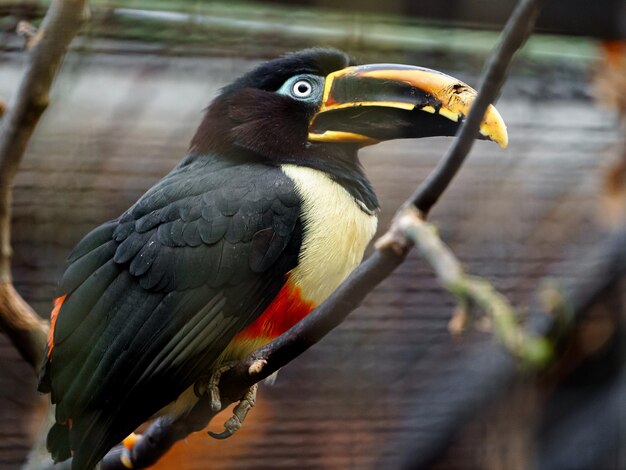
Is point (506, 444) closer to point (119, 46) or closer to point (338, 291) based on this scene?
point (119, 46)

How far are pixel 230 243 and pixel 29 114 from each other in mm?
309

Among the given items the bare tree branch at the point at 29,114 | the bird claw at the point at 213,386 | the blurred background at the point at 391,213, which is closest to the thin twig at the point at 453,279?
the bird claw at the point at 213,386

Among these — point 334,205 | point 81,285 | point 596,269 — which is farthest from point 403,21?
point 596,269

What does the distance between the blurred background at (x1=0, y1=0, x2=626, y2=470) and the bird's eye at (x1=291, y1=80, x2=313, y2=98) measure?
1.45 ft

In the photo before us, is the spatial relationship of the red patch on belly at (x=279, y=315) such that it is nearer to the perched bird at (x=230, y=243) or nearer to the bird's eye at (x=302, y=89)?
the perched bird at (x=230, y=243)

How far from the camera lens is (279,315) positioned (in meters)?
1.21

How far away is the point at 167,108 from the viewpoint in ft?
7.20

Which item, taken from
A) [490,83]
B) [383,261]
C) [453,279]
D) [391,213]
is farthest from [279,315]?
[391,213]

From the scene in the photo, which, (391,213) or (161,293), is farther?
(391,213)

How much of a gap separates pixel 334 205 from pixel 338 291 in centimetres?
37

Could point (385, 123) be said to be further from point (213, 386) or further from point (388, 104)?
point (213, 386)

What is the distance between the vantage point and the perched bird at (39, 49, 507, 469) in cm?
107

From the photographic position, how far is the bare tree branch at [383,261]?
77 cm

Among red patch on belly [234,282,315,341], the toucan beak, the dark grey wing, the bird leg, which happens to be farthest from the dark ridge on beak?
the bird leg
